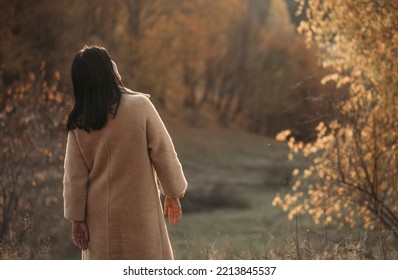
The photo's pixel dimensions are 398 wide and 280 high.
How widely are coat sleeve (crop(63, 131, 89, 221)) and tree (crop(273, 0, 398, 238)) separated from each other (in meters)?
2.42

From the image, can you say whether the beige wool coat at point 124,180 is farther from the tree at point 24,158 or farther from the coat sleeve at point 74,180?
the tree at point 24,158

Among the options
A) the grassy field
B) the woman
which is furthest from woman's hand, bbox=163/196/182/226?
the grassy field

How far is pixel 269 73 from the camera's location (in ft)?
72.6

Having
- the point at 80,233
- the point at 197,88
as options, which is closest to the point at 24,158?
the point at 80,233

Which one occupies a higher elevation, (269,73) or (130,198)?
(269,73)

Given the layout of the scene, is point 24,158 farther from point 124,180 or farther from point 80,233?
point 124,180

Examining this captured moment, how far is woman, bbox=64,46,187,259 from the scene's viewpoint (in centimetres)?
257

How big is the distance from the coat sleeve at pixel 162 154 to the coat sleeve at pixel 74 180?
1.01 ft

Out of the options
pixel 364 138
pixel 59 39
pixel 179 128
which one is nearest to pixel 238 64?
pixel 179 128

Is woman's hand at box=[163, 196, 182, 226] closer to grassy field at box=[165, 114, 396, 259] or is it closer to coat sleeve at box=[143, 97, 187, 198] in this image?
coat sleeve at box=[143, 97, 187, 198]

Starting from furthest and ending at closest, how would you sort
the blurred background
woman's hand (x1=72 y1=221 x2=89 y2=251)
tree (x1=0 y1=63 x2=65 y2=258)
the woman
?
1. the blurred background
2. tree (x1=0 y1=63 x2=65 y2=258)
3. woman's hand (x1=72 y1=221 x2=89 y2=251)
4. the woman

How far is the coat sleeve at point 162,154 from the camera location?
2.60 metres
